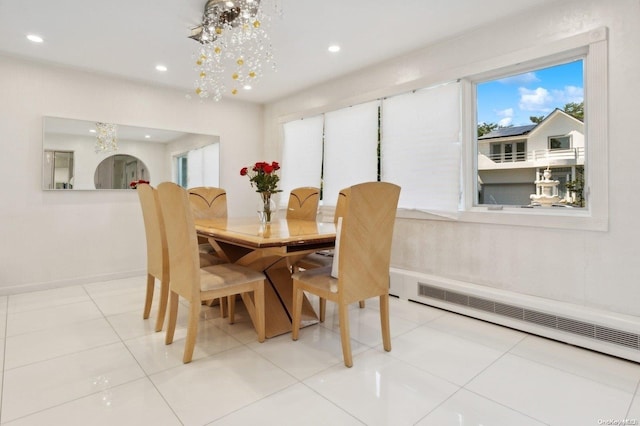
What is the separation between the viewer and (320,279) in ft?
7.11

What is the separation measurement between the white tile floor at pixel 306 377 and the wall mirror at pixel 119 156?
1701mm

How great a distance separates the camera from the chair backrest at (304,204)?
3.52 m

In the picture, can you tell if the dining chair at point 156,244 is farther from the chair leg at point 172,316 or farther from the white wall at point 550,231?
the white wall at point 550,231

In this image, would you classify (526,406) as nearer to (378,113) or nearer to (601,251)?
(601,251)

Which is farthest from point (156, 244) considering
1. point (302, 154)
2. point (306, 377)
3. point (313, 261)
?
point (302, 154)

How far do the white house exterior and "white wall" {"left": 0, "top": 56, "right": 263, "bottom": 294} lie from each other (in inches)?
145

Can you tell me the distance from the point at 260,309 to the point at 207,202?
69.8 inches

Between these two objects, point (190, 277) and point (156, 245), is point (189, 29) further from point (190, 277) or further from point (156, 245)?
point (190, 277)

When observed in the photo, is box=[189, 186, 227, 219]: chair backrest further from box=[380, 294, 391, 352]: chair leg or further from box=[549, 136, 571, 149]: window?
box=[549, 136, 571, 149]: window

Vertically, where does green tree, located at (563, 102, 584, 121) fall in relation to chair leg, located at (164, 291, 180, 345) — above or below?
above

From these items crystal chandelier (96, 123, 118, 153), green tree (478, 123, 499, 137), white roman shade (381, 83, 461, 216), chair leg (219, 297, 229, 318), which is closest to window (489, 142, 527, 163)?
green tree (478, 123, 499, 137)

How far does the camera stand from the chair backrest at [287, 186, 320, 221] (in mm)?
3520

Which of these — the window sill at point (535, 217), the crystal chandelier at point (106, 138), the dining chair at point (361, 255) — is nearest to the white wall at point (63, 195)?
the crystal chandelier at point (106, 138)

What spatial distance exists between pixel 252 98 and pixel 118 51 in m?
1.96
